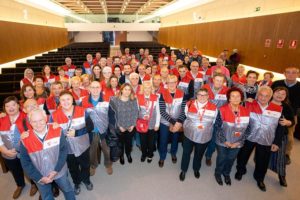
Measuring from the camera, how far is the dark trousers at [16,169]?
2.67m

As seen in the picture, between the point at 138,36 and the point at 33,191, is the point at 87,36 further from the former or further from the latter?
the point at 33,191

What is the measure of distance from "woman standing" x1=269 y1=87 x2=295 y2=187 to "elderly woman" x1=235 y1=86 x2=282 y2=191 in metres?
0.07

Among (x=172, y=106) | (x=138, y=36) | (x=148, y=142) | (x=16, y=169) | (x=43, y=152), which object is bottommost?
(x=16, y=169)

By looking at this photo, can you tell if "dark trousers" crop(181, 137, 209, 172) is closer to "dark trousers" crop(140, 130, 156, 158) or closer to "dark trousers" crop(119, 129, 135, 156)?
"dark trousers" crop(140, 130, 156, 158)

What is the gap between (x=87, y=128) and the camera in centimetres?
255

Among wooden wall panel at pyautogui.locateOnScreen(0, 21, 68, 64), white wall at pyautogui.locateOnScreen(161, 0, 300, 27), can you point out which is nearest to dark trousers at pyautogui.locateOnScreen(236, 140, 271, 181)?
white wall at pyautogui.locateOnScreen(161, 0, 300, 27)

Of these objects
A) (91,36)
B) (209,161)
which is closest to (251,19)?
(209,161)

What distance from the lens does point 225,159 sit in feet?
9.88

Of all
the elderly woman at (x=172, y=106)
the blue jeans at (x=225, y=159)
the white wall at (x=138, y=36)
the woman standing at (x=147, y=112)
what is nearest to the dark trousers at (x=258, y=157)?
the blue jeans at (x=225, y=159)

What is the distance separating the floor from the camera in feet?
9.41

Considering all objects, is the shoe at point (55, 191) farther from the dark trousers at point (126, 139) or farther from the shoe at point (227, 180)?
the shoe at point (227, 180)

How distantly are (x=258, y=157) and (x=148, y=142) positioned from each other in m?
1.81

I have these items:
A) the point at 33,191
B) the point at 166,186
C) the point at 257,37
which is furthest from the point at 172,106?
the point at 257,37

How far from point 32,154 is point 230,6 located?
10695 mm
